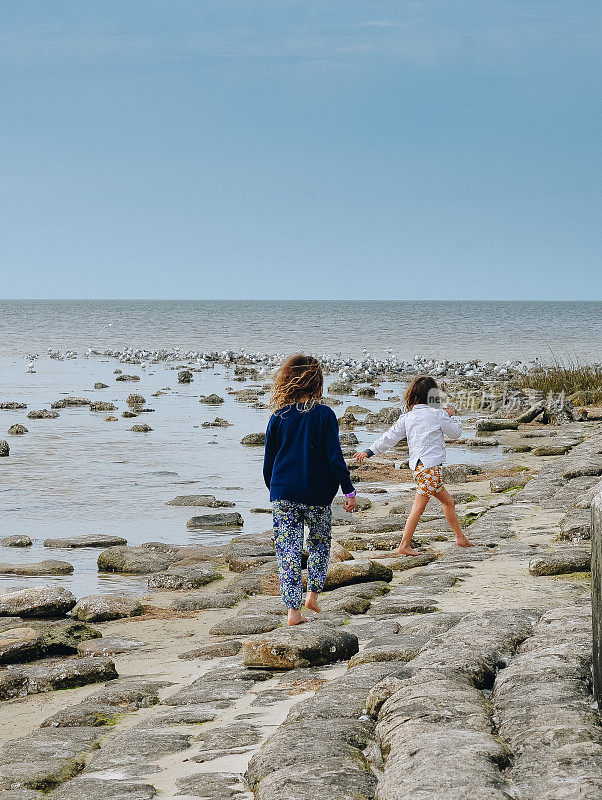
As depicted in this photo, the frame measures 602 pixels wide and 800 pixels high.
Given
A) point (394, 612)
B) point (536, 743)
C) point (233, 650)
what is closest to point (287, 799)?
point (536, 743)

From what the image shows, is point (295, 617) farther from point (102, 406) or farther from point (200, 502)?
point (102, 406)

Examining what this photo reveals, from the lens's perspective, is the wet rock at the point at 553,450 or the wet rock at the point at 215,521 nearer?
the wet rock at the point at 215,521

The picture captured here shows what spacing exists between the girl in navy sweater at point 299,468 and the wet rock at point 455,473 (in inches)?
364

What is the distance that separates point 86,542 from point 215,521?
201 cm

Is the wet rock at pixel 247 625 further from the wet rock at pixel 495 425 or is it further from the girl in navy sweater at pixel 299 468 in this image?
the wet rock at pixel 495 425

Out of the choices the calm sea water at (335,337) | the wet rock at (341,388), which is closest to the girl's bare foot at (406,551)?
the wet rock at (341,388)

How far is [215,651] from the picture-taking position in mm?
7203

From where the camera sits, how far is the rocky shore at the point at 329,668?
360cm

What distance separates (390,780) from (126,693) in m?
3.23

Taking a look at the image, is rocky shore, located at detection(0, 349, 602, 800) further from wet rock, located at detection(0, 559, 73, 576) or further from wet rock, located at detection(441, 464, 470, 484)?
wet rock, located at detection(441, 464, 470, 484)

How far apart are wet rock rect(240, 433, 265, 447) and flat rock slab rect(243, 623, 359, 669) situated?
48.2 feet

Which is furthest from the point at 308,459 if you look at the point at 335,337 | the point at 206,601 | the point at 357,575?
the point at 335,337

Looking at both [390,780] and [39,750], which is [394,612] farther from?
[390,780]

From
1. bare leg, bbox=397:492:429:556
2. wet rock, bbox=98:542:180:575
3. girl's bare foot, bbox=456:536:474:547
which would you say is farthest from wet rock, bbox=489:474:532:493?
wet rock, bbox=98:542:180:575
